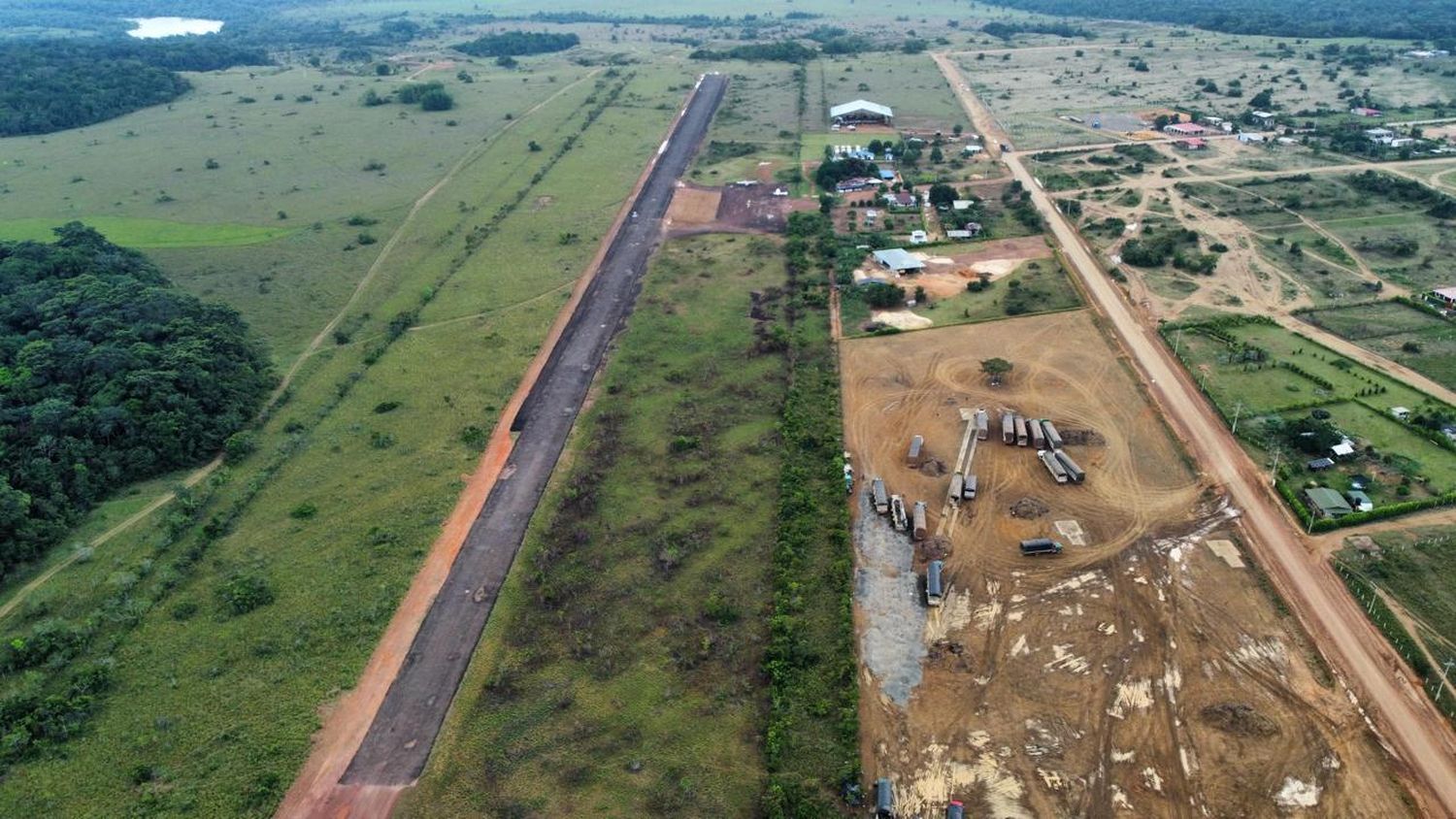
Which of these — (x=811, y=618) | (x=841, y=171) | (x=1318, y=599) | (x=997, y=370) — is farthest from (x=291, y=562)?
(x=841, y=171)

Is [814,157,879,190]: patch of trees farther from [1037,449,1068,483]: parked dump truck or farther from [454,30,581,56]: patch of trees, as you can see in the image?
[454,30,581,56]: patch of trees

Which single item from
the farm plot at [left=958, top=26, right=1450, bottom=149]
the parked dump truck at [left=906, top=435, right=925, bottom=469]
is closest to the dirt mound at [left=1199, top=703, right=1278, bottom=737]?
the parked dump truck at [left=906, top=435, right=925, bottom=469]

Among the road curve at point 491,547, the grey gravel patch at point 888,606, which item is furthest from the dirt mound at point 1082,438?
the road curve at point 491,547

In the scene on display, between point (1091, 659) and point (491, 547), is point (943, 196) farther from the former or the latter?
point (491, 547)

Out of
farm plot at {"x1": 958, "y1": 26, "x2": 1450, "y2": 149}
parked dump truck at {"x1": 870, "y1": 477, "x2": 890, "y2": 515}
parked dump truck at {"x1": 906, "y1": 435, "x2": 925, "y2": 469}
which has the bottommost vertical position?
parked dump truck at {"x1": 870, "y1": 477, "x2": 890, "y2": 515}

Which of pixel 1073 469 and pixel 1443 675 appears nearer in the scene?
pixel 1443 675

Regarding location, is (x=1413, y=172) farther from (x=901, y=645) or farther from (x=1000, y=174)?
(x=901, y=645)
